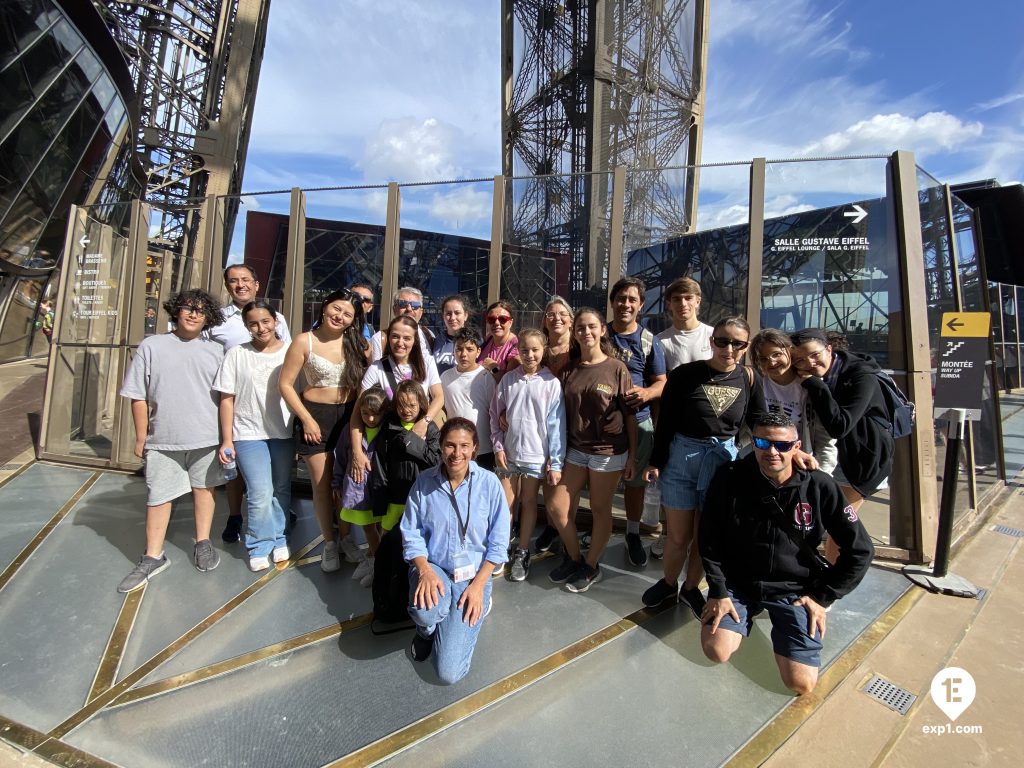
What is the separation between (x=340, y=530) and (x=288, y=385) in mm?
1108

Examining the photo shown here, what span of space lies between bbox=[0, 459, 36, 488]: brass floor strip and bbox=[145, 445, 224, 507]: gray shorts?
333 centimetres

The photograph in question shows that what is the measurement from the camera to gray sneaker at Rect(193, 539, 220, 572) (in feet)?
10.5

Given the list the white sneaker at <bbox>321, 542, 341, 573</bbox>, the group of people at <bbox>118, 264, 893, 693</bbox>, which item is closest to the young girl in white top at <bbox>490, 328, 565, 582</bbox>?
the group of people at <bbox>118, 264, 893, 693</bbox>

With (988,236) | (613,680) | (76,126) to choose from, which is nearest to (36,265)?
(76,126)

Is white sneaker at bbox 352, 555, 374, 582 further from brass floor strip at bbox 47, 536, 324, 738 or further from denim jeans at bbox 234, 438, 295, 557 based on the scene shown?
denim jeans at bbox 234, 438, 295, 557

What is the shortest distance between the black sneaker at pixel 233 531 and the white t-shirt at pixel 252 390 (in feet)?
3.21

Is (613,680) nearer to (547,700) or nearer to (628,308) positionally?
(547,700)

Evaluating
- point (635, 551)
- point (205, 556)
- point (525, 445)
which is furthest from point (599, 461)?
point (205, 556)

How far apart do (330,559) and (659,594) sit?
2.18 m

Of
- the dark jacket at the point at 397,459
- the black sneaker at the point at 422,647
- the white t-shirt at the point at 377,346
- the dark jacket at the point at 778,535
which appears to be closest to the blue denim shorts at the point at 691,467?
the dark jacket at the point at 778,535

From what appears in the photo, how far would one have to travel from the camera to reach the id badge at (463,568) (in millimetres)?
2412

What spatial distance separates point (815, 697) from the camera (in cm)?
216

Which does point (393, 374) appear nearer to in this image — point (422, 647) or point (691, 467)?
point (422, 647)

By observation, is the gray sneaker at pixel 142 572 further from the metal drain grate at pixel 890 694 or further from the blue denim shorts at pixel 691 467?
the metal drain grate at pixel 890 694
